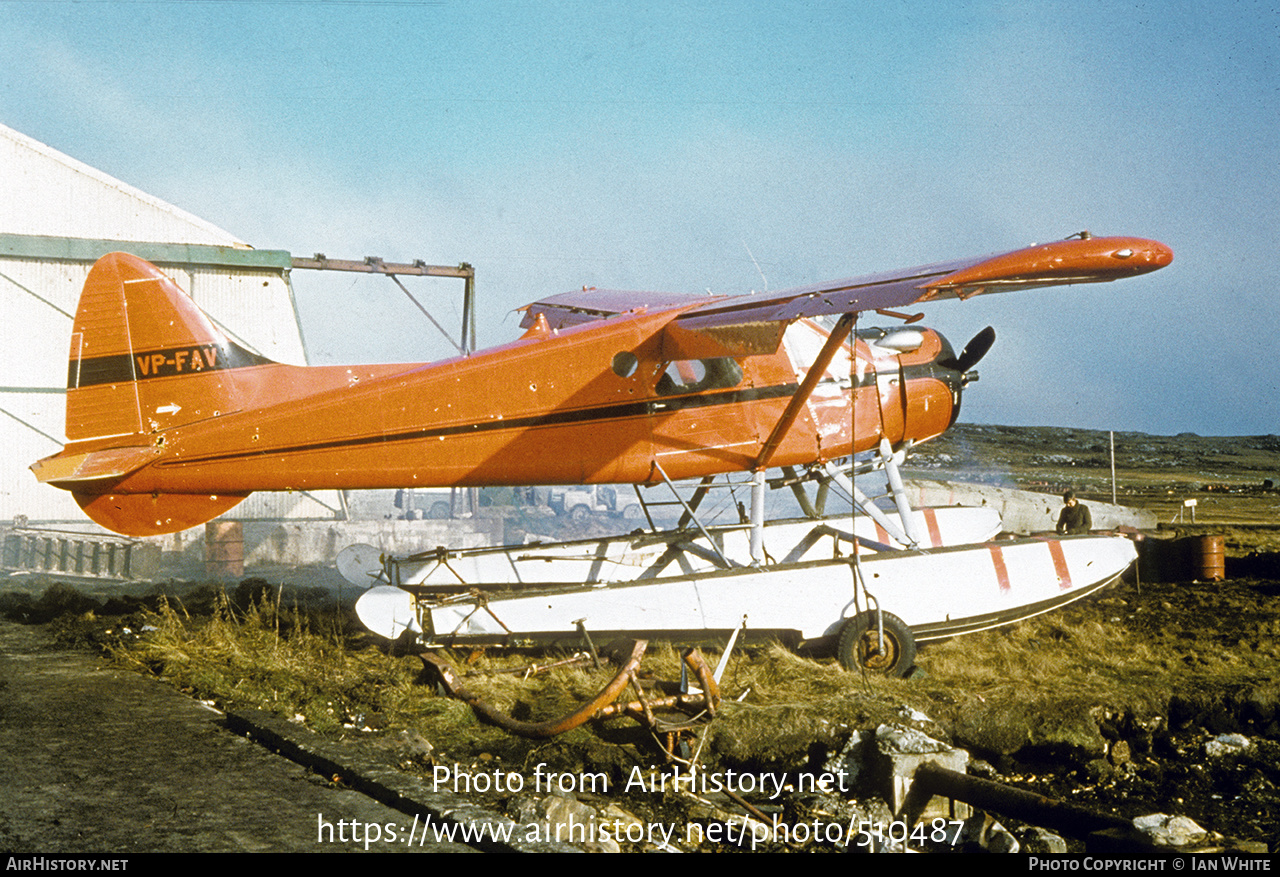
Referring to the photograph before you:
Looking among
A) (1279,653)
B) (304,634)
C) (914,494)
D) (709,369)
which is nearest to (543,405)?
(709,369)

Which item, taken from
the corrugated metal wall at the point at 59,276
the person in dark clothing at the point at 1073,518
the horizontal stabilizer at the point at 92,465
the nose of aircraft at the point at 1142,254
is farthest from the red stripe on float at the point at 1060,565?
the corrugated metal wall at the point at 59,276

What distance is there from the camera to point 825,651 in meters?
7.75

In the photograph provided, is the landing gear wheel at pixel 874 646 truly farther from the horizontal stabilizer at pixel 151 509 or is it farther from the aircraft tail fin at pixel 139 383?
the aircraft tail fin at pixel 139 383

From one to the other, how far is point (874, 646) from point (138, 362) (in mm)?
6881

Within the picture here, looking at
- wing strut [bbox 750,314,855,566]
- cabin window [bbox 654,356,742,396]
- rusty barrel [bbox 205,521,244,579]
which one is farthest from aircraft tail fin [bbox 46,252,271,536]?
rusty barrel [bbox 205,521,244,579]

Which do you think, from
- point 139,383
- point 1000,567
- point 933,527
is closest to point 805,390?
point 1000,567

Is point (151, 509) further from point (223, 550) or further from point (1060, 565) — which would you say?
point (223, 550)

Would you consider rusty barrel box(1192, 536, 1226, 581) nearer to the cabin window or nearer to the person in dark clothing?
the person in dark clothing

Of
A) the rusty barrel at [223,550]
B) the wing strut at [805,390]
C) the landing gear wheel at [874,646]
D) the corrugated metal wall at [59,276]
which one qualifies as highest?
the corrugated metal wall at [59,276]

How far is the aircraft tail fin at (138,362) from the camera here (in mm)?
7910

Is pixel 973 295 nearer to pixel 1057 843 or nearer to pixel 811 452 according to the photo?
pixel 811 452

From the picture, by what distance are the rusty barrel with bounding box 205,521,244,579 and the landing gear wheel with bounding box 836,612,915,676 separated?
499 inches

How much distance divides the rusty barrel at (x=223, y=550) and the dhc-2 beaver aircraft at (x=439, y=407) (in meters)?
9.25

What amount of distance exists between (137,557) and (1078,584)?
15017mm
